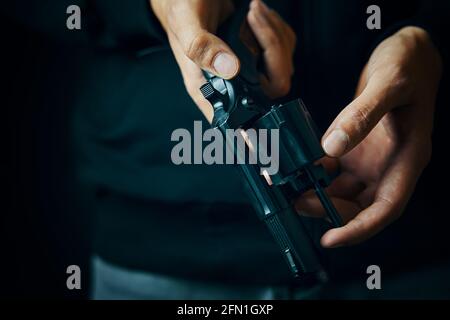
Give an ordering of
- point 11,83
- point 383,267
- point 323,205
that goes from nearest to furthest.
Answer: point 323,205 < point 383,267 < point 11,83

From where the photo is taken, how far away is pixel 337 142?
421 mm

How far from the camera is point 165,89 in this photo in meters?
0.55

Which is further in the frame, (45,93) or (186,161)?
(45,93)

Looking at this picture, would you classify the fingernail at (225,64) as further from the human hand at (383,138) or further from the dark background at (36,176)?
the dark background at (36,176)

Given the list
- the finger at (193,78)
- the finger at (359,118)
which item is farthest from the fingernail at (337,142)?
the finger at (193,78)

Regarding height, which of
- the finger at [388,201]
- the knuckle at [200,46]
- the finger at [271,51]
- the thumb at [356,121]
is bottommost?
the finger at [388,201]

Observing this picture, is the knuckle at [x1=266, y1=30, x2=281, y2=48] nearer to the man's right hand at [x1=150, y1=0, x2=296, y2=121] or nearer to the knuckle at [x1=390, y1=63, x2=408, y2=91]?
the man's right hand at [x1=150, y1=0, x2=296, y2=121]

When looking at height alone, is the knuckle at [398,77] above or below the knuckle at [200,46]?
below

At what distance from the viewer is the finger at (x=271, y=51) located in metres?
0.50

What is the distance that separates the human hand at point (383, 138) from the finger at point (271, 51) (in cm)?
7
